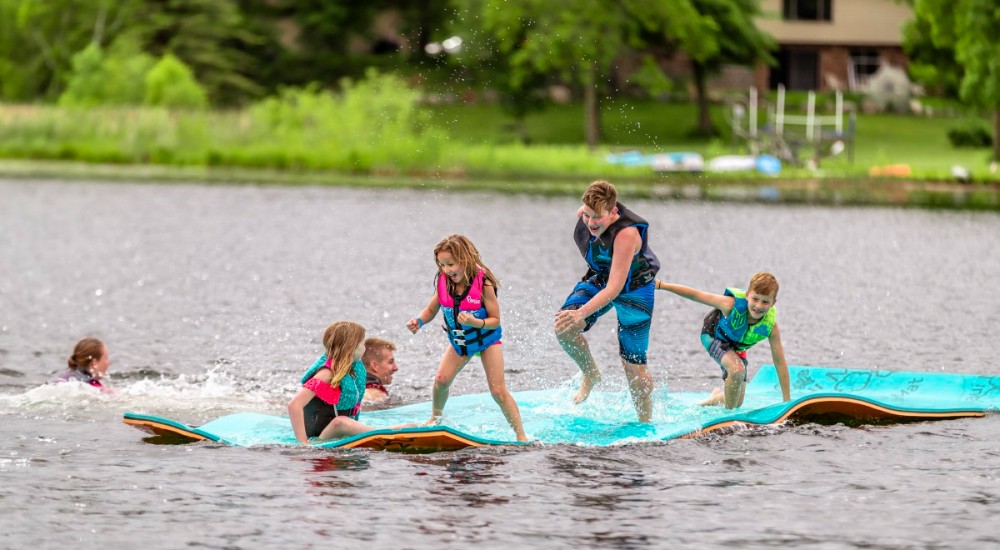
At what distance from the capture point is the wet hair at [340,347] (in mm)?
11500

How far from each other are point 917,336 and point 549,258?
9.71 metres

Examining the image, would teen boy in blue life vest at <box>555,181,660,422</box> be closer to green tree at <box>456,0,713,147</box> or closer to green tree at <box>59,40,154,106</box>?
green tree at <box>456,0,713,147</box>

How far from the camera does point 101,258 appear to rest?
1072 inches

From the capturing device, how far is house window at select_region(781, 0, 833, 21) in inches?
2803

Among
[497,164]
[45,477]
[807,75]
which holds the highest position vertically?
[807,75]

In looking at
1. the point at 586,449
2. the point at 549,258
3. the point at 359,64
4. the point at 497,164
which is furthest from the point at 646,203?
the point at 359,64

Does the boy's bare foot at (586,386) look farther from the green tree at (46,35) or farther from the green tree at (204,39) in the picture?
the green tree at (46,35)

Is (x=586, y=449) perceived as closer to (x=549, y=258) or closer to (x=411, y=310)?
(x=411, y=310)

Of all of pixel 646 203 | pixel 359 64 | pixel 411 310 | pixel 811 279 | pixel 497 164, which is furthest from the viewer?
pixel 359 64

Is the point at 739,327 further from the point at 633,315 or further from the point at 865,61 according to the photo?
the point at 865,61

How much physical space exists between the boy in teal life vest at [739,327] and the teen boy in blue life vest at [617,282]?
0.98 ft

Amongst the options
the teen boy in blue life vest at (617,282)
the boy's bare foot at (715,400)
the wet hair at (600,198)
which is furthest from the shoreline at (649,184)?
the wet hair at (600,198)

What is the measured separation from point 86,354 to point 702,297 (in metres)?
5.53

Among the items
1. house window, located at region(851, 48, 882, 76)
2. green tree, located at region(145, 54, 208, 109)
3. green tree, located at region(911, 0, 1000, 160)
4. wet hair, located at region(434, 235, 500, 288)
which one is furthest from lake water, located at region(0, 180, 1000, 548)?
house window, located at region(851, 48, 882, 76)
